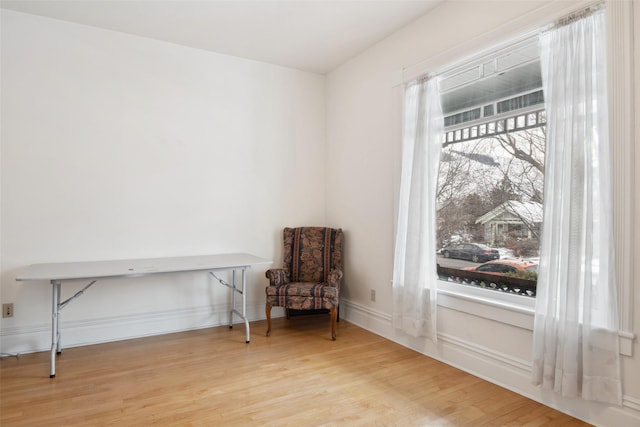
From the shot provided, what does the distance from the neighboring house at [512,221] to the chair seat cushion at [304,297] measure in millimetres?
1407

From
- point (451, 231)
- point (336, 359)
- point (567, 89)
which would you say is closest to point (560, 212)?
point (567, 89)

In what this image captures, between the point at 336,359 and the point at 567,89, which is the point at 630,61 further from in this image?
the point at 336,359

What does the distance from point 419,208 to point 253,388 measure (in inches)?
70.2

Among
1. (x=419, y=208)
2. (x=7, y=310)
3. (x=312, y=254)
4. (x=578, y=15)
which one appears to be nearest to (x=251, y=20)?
(x=419, y=208)

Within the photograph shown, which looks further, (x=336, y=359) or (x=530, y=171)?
(x=336, y=359)

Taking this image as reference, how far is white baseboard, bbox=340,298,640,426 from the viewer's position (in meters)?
1.93

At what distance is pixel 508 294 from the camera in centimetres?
253

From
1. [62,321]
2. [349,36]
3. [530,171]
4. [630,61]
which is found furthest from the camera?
[349,36]

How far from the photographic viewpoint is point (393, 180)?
3387mm

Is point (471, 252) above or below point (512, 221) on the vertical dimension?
below

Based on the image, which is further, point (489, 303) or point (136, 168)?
point (136, 168)

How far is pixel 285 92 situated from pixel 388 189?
5.52ft

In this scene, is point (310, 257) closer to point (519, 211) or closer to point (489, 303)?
point (489, 303)

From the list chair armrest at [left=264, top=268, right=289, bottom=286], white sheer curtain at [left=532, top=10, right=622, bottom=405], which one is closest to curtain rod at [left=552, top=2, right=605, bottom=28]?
white sheer curtain at [left=532, top=10, right=622, bottom=405]
